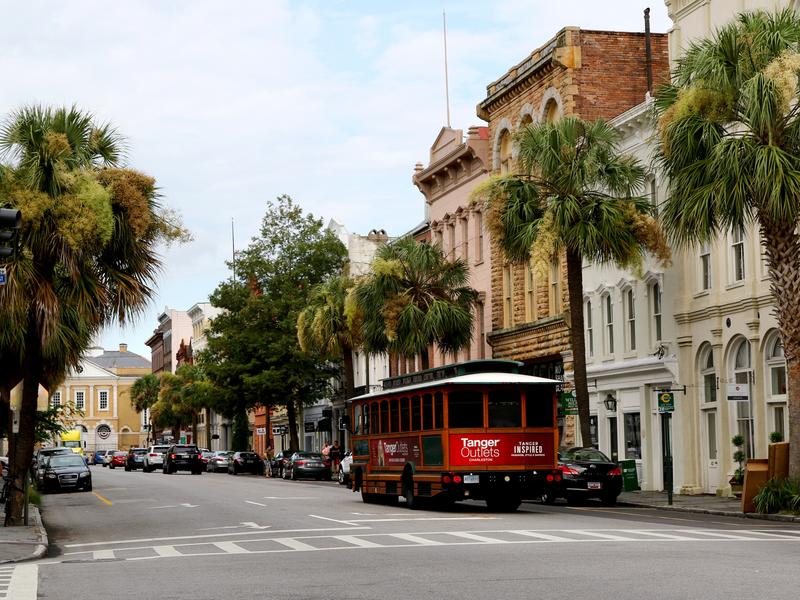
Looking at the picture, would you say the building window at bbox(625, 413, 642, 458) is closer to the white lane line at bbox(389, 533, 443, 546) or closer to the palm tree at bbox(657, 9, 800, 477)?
the palm tree at bbox(657, 9, 800, 477)

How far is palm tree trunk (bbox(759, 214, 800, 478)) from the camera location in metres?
27.1

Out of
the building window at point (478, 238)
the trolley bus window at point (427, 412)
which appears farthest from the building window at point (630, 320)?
the trolley bus window at point (427, 412)

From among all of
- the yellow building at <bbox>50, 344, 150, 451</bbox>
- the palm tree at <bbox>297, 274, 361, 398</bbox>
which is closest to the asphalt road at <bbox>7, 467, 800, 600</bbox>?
the palm tree at <bbox>297, 274, 361, 398</bbox>

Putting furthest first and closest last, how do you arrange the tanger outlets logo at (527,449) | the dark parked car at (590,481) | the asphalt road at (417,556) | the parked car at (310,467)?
the parked car at (310,467) < the dark parked car at (590,481) < the tanger outlets logo at (527,449) < the asphalt road at (417,556)

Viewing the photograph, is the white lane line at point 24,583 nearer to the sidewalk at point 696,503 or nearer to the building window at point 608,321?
the sidewalk at point 696,503

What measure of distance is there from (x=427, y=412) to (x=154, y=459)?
2299 inches

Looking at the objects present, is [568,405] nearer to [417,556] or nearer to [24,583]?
[417,556]

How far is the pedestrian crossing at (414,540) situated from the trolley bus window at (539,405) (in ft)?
22.2

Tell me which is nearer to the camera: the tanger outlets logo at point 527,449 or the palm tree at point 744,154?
the palm tree at point 744,154

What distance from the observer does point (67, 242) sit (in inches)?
999

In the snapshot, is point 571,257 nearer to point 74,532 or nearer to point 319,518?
point 319,518

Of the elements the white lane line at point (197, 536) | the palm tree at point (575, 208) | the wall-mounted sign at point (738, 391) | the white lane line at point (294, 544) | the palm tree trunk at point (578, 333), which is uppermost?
the palm tree at point (575, 208)

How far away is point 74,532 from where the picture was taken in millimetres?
26625

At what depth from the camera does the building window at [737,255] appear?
36.1 meters
